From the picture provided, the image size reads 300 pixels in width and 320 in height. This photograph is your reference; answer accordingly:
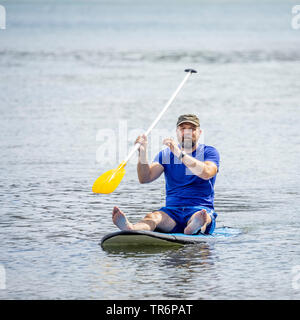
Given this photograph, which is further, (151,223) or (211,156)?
(211,156)

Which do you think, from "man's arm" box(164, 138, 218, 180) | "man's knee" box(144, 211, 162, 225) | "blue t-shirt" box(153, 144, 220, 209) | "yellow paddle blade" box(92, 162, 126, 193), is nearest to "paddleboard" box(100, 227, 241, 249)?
"man's knee" box(144, 211, 162, 225)

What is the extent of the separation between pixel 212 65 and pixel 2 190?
684 inches

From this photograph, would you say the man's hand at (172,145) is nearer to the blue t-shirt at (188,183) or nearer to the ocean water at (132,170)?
the blue t-shirt at (188,183)

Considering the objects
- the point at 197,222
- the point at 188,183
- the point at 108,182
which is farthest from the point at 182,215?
the point at 108,182

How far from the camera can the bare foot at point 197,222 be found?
9539mm

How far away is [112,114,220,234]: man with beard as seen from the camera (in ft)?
31.7

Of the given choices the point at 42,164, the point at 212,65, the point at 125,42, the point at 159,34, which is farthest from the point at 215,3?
the point at 42,164

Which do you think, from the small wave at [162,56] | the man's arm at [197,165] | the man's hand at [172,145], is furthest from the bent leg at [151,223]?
the small wave at [162,56]

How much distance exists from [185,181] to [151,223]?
1.96 feet

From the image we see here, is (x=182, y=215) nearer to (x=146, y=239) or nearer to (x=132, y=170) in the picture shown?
(x=146, y=239)

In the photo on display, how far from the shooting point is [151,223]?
9625 mm

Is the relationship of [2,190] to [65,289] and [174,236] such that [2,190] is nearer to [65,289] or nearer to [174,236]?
[174,236]

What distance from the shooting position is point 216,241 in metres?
9.84

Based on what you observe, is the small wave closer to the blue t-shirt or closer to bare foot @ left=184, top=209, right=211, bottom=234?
the blue t-shirt
